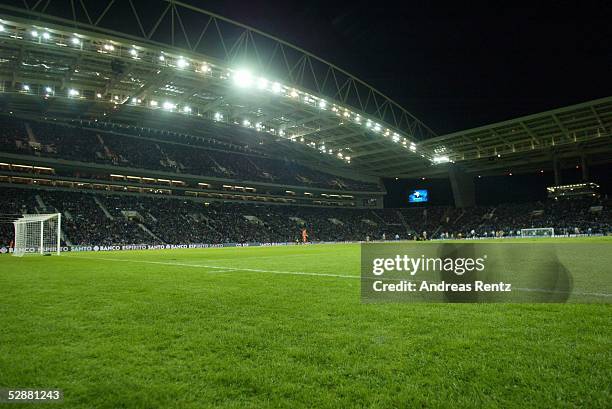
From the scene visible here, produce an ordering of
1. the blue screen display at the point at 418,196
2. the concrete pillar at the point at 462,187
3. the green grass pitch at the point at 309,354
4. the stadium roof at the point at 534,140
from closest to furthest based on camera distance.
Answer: the green grass pitch at the point at 309,354, the stadium roof at the point at 534,140, the concrete pillar at the point at 462,187, the blue screen display at the point at 418,196

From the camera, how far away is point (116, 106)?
140 ft

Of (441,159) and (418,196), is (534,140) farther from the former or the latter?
(418,196)

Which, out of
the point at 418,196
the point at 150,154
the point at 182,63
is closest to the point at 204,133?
the point at 150,154

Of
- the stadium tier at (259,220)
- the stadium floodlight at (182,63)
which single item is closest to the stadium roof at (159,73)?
the stadium floodlight at (182,63)

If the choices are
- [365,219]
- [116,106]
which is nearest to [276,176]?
[365,219]

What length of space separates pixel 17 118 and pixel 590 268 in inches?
2355

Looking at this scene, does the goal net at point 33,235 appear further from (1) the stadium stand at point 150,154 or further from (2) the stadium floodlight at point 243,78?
(2) the stadium floodlight at point 243,78

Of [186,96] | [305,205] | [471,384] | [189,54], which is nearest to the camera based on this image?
[471,384]

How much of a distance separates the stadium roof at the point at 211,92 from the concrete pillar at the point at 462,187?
2139 millimetres

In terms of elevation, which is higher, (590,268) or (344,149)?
(344,149)

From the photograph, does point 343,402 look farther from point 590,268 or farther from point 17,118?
point 17,118

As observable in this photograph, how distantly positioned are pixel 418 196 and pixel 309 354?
76.2m

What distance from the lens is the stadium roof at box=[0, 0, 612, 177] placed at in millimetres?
29109

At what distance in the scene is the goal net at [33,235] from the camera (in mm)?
28902
